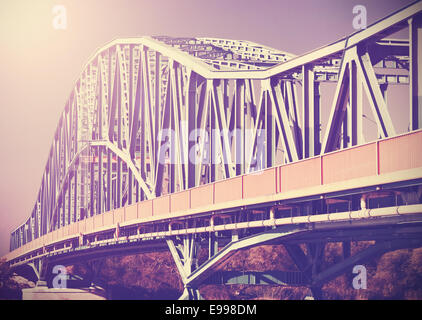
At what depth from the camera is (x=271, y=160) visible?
41.1 m

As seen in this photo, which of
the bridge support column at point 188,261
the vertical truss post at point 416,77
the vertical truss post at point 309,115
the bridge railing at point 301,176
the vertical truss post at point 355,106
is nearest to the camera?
the bridge railing at point 301,176

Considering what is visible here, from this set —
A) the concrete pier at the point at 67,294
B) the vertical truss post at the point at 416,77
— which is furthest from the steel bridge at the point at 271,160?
the concrete pier at the point at 67,294

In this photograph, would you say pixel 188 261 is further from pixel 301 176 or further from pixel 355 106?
pixel 355 106

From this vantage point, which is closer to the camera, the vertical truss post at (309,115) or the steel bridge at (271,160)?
the steel bridge at (271,160)

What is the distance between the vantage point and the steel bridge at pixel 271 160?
92.5ft

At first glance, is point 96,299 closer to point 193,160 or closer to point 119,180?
point 119,180

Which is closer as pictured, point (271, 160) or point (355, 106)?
point (355, 106)

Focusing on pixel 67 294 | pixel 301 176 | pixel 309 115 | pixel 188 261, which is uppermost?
pixel 309 115

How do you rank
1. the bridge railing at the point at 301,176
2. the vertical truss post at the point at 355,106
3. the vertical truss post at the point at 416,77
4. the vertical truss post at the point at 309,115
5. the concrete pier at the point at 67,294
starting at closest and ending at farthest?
the bridge railing at the point at 301,176, the vertical truss post at the point at 416,77, the vertical truss post at the point at 355,106, the vertical truss post at the point at 309,115, the concrete pier at the point at 67,294

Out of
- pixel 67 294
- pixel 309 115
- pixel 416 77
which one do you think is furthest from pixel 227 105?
pixel 67 294

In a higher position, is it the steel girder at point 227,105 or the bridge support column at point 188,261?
the steel girder at point 227,105

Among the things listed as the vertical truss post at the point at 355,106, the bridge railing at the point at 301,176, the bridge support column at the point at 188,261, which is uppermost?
the vertical truss post at the point at 355,106

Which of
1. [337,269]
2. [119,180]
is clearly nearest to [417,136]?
[337,269]

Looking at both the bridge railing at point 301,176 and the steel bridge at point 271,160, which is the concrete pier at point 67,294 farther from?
the bridge railing at point 301,176
